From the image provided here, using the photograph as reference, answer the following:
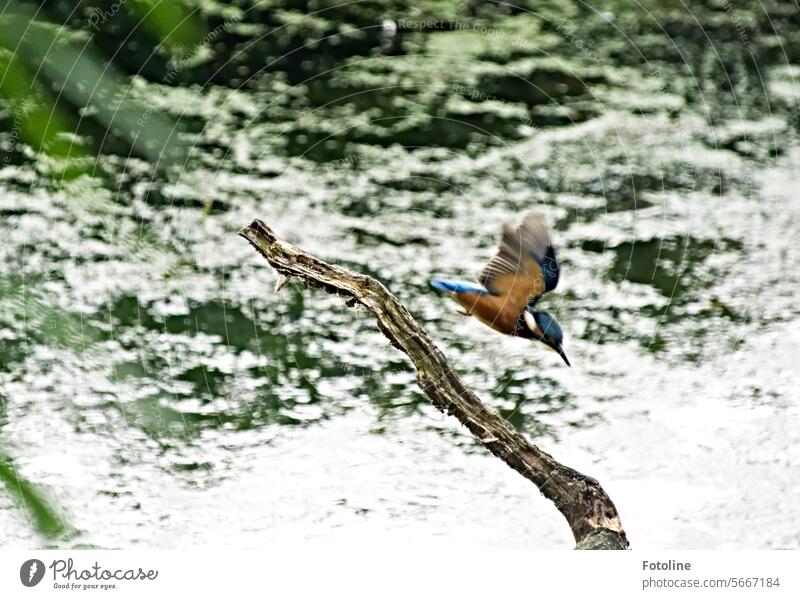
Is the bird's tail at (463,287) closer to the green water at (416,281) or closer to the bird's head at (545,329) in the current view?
the bird's head at (545,329)

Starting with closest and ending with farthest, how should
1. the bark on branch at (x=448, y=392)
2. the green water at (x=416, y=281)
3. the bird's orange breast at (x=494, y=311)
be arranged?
the bark on branch at (x=448, y=392) < the bird's orange breast at (x=494, y=311) < the green water at (x=416, y=281)

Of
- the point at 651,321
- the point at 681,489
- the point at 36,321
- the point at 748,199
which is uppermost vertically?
the point at 36,321

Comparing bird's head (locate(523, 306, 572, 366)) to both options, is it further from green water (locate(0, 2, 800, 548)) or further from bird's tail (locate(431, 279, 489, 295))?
green water (locate(0, 2, 800, 548))

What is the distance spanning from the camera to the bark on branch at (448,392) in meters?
0.90

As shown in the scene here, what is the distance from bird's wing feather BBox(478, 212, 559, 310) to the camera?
993 mm

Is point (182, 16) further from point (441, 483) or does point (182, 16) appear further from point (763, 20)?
point (763, 20)

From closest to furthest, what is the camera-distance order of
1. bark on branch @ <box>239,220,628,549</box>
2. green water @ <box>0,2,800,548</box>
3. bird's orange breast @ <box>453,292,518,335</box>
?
bark on branch @ <box>239,220,628,549</box> → bird's orange breast @ <box>453,292,518,335</box> → green water @ <box>0,2,800,548</box>

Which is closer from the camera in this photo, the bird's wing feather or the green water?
the bird's wing feather

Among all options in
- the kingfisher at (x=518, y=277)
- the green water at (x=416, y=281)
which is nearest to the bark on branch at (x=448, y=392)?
the kingfisher at (x=518, y=277)

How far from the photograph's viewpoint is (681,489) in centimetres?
144

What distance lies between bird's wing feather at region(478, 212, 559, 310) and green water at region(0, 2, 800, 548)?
1.36 feet

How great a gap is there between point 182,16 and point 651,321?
1585mm

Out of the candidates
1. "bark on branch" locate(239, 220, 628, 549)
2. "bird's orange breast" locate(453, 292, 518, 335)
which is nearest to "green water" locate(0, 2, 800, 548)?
"bark on branch" locate(239, 220, 628, 549)

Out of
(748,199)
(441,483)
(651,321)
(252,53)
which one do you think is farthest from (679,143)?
(441,483)
